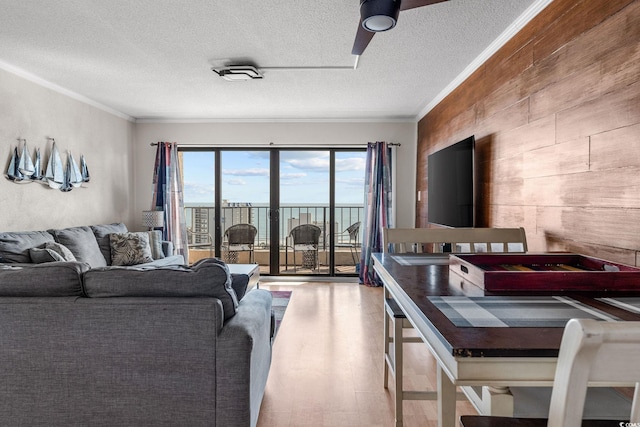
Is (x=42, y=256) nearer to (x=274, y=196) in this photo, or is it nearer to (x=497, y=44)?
(x=274, y=196)

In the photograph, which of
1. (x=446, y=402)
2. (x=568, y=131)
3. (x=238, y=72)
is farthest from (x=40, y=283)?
(x=568, y=131)

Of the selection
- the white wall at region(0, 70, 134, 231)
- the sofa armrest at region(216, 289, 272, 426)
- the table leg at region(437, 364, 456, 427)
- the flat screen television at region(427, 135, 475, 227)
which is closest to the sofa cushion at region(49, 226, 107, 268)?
the white wall at region(0, 70, 134, 231)

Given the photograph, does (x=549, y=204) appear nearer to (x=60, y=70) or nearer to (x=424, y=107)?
(x=424, y=107)

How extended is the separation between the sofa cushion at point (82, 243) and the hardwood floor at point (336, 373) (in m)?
2.13

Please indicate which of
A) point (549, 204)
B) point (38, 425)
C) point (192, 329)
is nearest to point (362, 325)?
point (549, 204)

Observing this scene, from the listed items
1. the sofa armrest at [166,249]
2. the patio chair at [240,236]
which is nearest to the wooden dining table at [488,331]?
the sofa armrest at [166,249]

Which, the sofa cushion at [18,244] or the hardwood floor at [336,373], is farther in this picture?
the sofa cushion at [18,244]

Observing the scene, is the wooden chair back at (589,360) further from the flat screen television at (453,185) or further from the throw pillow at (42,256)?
the throw pillow at (42,256)

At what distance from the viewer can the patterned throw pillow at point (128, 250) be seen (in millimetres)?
4461

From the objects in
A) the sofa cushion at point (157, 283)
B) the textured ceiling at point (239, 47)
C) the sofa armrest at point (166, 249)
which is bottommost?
the sofa armrest at point (166, 249)

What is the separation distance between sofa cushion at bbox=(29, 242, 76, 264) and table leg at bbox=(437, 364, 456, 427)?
3.35 metres

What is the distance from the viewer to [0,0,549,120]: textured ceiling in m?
2.54

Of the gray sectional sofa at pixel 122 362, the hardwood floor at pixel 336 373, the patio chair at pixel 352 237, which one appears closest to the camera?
the gray sectional sofa at pixel 122 362

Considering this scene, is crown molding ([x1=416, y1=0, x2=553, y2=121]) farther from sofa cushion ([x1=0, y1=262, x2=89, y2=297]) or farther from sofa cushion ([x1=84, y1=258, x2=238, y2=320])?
sofa cushion ([x1=0, y1=262, x2=89, y2=297])
